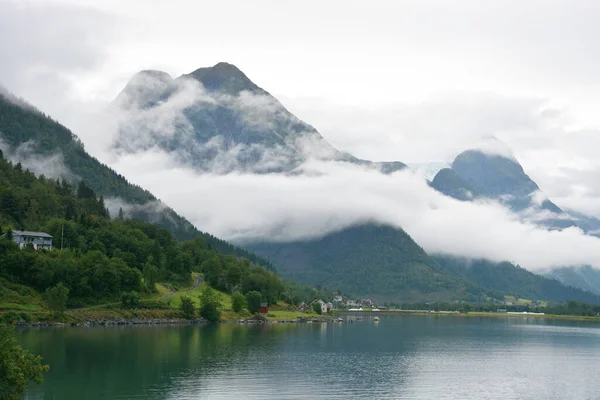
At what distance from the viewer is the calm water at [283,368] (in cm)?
9631

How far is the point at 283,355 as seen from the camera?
451ft

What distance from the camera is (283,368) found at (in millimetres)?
118938

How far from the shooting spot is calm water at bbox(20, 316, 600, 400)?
9631 centimetres

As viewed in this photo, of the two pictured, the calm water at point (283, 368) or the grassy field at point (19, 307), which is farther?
the grassy field at point (19, 307)

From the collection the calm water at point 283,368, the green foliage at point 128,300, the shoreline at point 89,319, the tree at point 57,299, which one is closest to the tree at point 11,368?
the calm water at point 283,368

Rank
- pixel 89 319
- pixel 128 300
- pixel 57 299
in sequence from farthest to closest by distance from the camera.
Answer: pixel 128 300 → pixel 89 319 → pixel 57 299

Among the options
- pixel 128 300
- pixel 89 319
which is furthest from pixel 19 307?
pixel 128 300

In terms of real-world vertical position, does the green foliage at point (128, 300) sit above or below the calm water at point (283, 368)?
above

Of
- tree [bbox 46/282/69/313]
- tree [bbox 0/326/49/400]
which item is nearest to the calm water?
tree [bbox 46/282/69/313]

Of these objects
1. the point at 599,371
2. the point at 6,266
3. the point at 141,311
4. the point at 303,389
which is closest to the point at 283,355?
the point at 303,389

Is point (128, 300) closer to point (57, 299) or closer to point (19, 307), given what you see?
point (57, 299)

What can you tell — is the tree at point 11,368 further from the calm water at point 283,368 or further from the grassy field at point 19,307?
the grassy field at point 19,307

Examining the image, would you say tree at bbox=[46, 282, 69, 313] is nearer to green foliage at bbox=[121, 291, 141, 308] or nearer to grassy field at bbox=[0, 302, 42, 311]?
grassy field at bbox=[0, 302, 42, 311]

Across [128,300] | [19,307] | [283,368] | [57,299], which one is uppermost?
[57,299]
